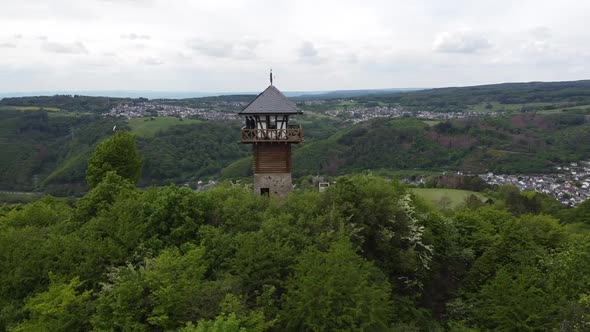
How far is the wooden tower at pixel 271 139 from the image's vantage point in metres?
24.7

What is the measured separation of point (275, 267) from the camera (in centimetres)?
1617

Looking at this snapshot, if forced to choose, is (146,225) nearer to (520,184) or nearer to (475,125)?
(520,184)

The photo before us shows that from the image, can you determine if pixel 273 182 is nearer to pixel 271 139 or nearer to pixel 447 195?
pixel 271 139

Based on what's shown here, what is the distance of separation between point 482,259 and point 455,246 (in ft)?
5.19

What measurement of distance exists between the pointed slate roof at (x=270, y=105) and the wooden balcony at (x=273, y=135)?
3.33 ft

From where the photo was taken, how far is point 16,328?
48.5 feet

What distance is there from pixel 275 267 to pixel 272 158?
33.1 feet

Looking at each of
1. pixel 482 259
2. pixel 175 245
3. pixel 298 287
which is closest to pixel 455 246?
pixel 482 259

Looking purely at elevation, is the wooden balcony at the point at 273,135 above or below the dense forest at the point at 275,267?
above

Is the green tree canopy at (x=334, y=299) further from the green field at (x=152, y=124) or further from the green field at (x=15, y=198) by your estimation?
the green field at (x=152, y=124)

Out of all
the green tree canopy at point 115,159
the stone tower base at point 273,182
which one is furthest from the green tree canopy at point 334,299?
the green tree canopy at point 115,159

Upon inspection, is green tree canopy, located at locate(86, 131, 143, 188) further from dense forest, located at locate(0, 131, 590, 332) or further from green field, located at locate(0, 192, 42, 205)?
green field, located at locate(0, 192, 42, 205)

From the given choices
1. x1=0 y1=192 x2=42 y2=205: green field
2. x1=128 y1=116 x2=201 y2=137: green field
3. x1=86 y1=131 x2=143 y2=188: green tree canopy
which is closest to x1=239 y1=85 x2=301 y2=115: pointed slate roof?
x1=86 y1=131 x2=143 y2=188: green tree canopy

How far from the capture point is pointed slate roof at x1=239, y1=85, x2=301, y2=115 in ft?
80.4
